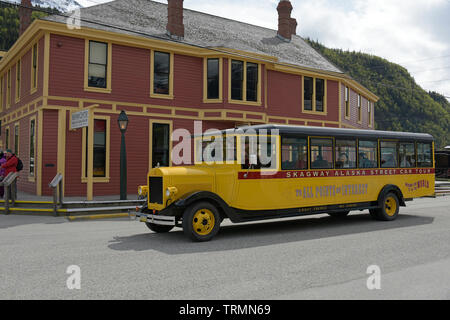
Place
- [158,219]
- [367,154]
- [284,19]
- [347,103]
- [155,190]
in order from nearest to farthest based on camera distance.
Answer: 1. [158,219]
2. [155,190]
3. [367,154]
4. [347,103]
5. [284,19]

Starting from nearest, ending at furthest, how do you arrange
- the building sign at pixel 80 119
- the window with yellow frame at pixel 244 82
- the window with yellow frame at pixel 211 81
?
the building sign at pixel 80 119 < the window with yellow frame at pixel 211 81 < the window with yellow frame at pixel 244 82

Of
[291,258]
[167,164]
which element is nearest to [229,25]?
[167,164]

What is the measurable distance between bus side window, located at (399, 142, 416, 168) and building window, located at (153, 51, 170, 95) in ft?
35.9

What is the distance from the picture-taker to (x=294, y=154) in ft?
30.9

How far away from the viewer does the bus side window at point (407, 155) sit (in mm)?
11672

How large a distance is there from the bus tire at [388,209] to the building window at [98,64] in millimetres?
12040

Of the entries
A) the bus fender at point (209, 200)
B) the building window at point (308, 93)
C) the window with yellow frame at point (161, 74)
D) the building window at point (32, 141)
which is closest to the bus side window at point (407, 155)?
the bus fender at point (209, 200)

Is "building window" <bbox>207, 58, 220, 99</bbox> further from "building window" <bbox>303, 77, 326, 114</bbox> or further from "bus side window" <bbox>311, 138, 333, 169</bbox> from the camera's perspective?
"bus side window" <bbox>311, 138, 333, 169</bbox>

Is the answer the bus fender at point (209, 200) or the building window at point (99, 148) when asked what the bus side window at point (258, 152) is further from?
the building window at point (99, 148)

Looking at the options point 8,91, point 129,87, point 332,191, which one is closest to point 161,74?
point 129,87

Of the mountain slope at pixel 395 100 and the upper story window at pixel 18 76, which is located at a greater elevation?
the mountain slope at pixel 395 100

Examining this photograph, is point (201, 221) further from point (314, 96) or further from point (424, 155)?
point (314, 96)

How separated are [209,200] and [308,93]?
1707 cm
